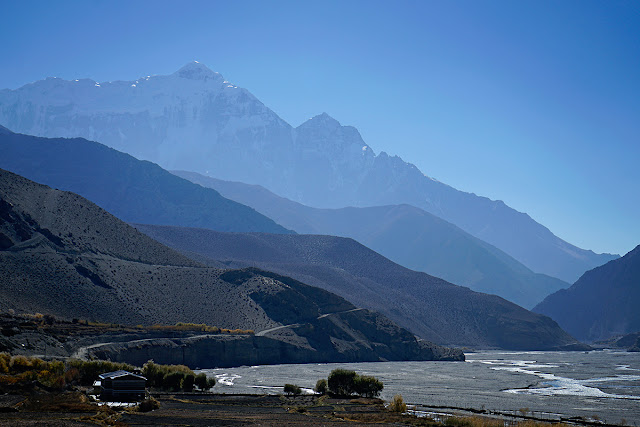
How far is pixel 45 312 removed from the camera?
98938 mm

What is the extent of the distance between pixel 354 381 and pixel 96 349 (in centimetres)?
3379

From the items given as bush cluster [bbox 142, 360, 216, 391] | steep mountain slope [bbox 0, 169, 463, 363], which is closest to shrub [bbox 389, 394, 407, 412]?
bush cluster [bbox 142, 360, 216, 391]

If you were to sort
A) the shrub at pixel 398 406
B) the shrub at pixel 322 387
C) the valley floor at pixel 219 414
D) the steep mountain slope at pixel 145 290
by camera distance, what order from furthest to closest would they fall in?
the steep mountain slope at pixel 145 290 < the shrub at pixel 322 387 < the shrub at pixel 398 406 < the valley floor at pixel 219 414

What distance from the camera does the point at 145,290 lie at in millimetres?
124000

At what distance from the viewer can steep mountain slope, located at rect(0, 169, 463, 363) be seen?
109 meters

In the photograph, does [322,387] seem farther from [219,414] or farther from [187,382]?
[219,414]

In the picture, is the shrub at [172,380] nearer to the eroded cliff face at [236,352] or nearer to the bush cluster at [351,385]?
the bush cluster at [351,385]

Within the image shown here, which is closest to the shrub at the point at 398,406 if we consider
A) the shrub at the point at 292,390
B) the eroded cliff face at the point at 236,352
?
the shrub at the point at 292,390

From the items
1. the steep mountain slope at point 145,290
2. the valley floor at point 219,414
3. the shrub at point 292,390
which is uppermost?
the steep mountain slope at point 145,290

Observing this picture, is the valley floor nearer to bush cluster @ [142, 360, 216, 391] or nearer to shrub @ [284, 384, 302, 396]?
shrub @ [284, 384, 302, 396]

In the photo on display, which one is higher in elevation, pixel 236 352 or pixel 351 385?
pixel 351 385

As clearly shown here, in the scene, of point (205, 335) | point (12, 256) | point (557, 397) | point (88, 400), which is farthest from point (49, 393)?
point (12, 256)

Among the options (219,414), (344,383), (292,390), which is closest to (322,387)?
(344,383)

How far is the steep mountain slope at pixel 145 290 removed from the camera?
10862cm
